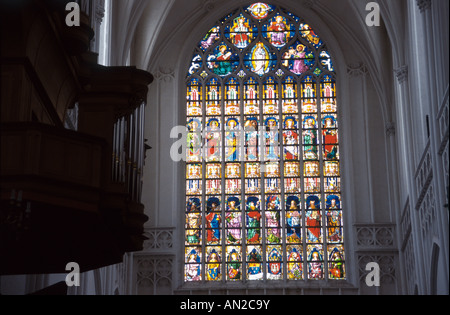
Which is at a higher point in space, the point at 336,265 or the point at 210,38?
the point at 210,38

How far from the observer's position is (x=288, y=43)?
88.3 feet

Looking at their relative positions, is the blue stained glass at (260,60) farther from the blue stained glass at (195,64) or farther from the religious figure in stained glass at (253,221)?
the religious figure in stained glass at (253,221)

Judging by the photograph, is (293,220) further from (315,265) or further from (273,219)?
(315,265)

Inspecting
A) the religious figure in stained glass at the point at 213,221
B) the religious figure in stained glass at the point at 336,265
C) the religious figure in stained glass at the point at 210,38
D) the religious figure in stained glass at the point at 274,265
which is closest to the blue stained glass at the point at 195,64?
the religious figure in stained glass at the point at 210,38

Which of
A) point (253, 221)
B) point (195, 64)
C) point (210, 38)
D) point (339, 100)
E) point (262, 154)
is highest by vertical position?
point (210, 38)

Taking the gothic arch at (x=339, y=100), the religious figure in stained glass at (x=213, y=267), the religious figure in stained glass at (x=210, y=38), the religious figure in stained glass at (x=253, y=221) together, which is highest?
the religious figure in stained glass at (x=210, y=38)

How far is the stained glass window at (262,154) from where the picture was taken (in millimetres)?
24750

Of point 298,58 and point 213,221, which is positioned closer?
point 213,221

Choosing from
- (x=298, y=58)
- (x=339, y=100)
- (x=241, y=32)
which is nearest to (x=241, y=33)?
(x=241, y=32)

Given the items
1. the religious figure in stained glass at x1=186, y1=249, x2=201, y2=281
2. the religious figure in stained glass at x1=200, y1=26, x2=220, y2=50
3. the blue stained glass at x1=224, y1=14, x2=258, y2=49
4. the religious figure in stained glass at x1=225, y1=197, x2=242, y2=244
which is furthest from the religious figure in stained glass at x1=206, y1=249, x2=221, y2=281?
the blue stained glass at x1=224, y1=14, x2=258, y2=49

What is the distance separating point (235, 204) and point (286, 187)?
4.84 feet

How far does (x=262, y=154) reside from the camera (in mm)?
25734

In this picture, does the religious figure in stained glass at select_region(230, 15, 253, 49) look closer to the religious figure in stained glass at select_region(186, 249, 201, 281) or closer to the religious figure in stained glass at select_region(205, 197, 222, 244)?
the religious figure in stained glass at select_region(205, 197, 222, 244)

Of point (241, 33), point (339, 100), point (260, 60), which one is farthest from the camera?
point (241, 33)
